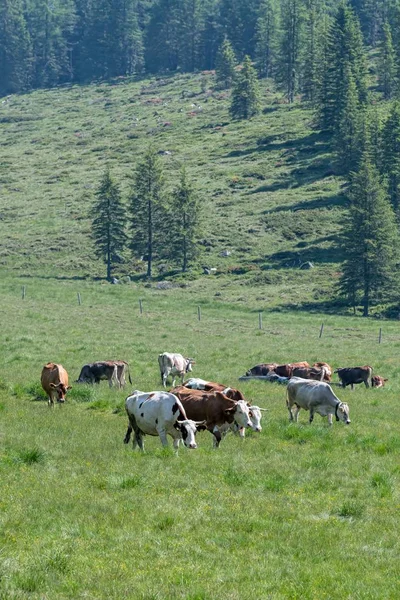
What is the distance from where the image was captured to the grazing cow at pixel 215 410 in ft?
60.7

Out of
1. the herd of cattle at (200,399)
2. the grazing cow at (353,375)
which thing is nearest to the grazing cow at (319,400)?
the herd of cattle at (200,399)

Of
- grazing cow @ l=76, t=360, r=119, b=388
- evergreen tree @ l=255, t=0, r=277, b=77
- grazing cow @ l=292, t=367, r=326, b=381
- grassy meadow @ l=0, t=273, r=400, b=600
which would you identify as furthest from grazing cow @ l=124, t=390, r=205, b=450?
evergreen tree @ l=255, t=0, r=277, b=77

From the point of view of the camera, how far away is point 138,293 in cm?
6694

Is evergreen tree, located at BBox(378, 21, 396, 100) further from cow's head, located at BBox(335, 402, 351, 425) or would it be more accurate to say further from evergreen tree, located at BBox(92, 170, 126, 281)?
cow's head, located at BBox(335, 402, 351, 425)

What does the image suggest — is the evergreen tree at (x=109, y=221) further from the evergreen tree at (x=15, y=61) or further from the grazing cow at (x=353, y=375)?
the evergreen tree at (x=15, y=61)

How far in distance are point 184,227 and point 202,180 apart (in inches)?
943

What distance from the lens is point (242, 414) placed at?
18562 mm

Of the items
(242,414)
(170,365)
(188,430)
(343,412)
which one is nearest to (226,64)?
(170,365)

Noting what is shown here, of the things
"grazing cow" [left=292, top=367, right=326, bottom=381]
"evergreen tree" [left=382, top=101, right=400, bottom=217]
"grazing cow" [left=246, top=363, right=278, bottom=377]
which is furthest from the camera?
"evergreen tree" [left=382, top=101, right=400, bottom=217]

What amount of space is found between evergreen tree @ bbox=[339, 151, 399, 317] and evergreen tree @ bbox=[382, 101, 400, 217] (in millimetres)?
12762

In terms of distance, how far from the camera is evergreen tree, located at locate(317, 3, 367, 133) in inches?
4143

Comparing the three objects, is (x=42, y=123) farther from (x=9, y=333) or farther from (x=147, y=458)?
(x=147, y=458)

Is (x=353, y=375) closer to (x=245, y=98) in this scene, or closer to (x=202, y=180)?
(x=202, y=180)

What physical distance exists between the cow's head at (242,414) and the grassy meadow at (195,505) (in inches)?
18.1
